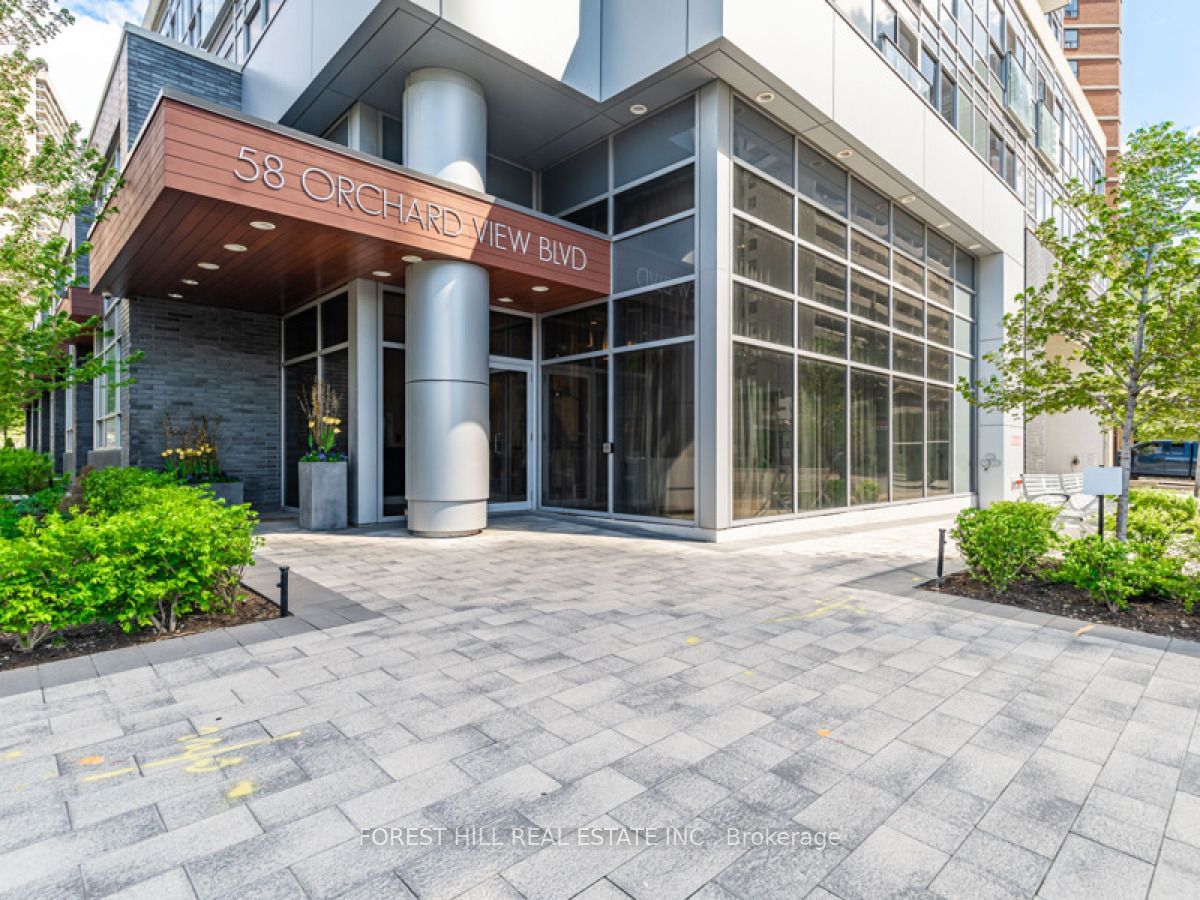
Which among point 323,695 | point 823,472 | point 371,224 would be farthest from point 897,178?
point 323,695

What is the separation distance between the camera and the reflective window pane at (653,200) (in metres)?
9.95

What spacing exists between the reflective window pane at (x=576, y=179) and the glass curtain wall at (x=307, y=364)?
14.6ft

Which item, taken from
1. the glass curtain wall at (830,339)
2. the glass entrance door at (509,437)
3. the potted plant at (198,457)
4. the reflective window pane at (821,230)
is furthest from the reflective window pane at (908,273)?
the potted plant at (198,457)

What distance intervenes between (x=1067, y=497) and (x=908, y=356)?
437 cm

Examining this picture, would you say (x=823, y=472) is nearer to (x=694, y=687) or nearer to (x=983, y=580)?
Result: (x=983, y=580)

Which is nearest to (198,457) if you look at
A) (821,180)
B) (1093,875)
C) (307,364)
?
(307,364)

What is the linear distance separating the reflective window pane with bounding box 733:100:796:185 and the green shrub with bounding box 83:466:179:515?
9608 mm

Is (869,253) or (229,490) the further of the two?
(869,253)

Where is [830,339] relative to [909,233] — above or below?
below

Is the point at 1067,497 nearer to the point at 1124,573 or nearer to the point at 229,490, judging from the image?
the point at 1124,573

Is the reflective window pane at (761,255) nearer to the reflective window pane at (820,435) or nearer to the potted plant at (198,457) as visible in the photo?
the reflective window pane at (820,435)

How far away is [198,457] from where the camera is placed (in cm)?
1147

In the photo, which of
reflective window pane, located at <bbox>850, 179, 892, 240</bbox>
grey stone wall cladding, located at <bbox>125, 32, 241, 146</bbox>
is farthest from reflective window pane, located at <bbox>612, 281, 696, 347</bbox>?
A: grey stone wall cladding, located at <bbox>125, 32, 241, 146</bbox>

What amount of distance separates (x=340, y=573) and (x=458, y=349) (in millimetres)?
3798
